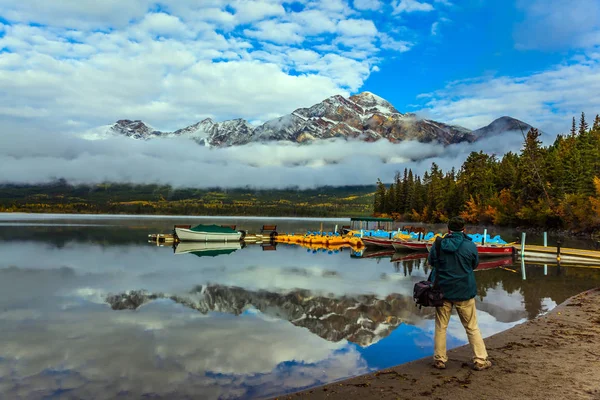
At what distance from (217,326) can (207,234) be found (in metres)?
56.5

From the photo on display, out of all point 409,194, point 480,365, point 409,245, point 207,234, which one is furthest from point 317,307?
point 409,194

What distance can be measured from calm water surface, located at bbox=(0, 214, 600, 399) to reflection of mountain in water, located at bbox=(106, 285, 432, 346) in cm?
6

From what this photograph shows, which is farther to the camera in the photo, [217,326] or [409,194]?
[409,194]

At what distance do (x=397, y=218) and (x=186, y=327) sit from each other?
157m

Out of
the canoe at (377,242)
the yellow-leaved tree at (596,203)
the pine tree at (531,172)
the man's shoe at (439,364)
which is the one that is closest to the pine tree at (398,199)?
the pine tree at (531,172)

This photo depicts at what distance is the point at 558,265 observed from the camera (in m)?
38.8

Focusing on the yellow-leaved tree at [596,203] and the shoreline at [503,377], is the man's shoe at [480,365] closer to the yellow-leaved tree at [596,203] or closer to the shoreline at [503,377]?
the shoreline at [503,377]

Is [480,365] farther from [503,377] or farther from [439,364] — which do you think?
[439,364]

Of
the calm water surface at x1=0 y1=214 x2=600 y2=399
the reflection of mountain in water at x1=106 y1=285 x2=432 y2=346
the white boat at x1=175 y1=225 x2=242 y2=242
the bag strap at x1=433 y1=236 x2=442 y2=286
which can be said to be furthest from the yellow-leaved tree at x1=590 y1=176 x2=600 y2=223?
the bag strap at x1=433 y1=236 x2=442 y2=286

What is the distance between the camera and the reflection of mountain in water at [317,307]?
51.6 ft

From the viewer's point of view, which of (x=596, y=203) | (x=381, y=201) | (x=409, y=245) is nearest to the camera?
(x=409, y=245)

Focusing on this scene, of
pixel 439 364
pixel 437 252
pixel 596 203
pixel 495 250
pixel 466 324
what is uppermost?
pixel 596 203

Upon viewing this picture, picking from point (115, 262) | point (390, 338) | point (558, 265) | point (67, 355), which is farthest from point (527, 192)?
point (67, 355)

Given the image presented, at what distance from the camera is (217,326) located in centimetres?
1647
